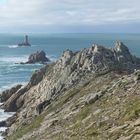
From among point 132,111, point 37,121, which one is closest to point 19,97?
point 37,121

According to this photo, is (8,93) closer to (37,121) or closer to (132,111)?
(37,121)

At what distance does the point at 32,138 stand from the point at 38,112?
19.5m

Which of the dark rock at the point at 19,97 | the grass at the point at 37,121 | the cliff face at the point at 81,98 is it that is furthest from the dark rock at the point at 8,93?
the grass at the point at 37,121

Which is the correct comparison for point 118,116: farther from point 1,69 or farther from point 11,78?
point 1,69

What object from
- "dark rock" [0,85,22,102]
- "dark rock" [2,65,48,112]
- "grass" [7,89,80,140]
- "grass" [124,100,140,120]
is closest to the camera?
"grass" [124,100,140,120]

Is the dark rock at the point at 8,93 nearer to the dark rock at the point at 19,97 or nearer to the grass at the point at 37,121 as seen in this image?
the dark rock at the point at 19,97

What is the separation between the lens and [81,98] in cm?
6031

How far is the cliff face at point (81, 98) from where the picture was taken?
41.6 m

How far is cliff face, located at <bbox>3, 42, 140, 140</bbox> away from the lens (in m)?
41.6

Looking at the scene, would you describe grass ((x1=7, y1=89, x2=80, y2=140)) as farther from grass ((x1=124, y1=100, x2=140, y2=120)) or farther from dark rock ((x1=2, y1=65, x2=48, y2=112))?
dark rock ((x1=2, y1=65, x2=48, y2=112))

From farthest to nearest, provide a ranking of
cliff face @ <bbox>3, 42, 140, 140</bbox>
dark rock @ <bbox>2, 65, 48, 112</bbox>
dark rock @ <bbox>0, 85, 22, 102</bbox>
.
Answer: dark rock @ <bbox>0, 85, 22, 102</bbox>
dark rock @ <bbox>2, 65, 48, 112</bbox>
cliff face @ <bbox>3, 42, 140, 140</bbox>

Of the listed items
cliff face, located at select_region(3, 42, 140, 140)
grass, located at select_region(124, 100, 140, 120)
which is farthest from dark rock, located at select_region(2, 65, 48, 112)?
grass, located at select_region(124, 100, 140, 120)

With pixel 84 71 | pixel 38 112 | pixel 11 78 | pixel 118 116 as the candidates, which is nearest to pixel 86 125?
pixel 118 116

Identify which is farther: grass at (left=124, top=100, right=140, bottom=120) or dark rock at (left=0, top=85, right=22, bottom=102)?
dark rock at (left=0, top=85, right=22, bottom=102)
